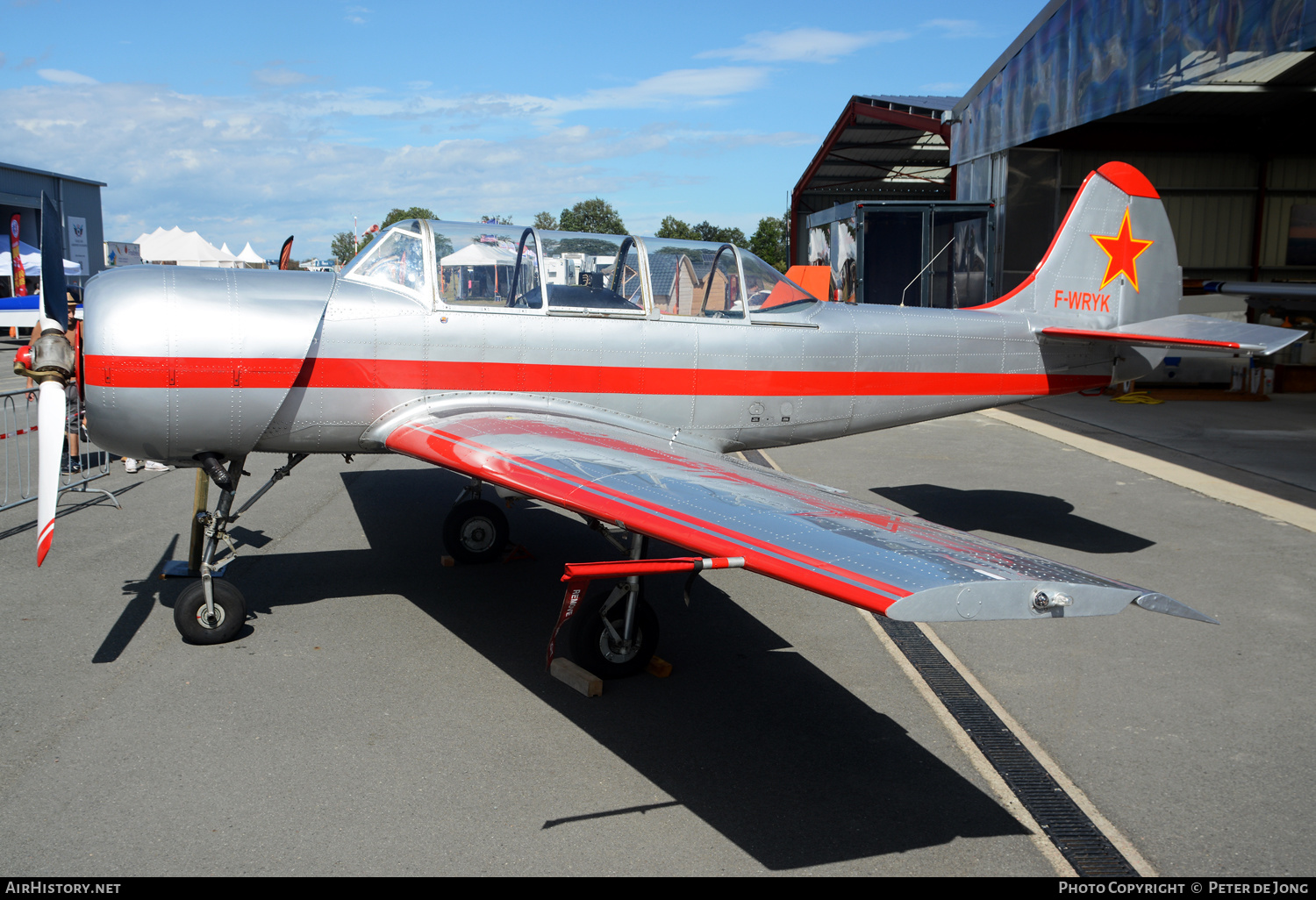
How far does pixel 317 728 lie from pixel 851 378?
4218 millimetres

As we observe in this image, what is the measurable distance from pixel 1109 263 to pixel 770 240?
7322 centimetres

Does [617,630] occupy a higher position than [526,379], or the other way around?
[526,379]

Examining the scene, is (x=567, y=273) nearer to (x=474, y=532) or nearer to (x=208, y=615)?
(x=474, y=532)

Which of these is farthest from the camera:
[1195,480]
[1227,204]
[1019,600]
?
[1227,204]

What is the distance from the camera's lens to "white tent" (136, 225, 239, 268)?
47.7m

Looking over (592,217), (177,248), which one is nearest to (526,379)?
(177,248)

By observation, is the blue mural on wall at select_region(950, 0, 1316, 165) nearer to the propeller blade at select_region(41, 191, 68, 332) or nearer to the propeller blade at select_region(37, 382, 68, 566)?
the propeller blade at select_region(41, 191, 68, 332)

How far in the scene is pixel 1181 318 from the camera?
764cm

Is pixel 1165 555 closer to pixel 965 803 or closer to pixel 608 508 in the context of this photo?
pixel 965 803

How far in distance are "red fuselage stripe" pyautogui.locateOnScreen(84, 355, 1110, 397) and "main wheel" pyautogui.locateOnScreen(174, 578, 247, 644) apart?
1.19 meters

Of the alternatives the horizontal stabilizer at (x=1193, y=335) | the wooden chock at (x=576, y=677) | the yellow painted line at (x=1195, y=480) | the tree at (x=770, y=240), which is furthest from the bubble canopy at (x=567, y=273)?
Result: the tree at (x=770, y=240)

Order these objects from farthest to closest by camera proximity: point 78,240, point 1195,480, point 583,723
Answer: point 78,240, point 1195,480, point 583,723

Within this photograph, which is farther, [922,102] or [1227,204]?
[922,102]

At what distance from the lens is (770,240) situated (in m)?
78.5
